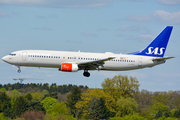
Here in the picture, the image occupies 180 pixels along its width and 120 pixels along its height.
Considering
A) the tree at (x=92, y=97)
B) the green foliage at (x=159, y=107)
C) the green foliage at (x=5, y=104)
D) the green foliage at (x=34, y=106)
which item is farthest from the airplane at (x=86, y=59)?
the green foliage at (x=5, y=104)

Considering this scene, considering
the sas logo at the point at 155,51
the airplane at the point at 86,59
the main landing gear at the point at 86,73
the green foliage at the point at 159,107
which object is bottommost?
the green foliage at the point at 159,107

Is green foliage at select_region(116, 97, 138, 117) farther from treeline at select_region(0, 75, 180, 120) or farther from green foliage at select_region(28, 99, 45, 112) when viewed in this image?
→ green foliage at select_region(28, 99, 45, 112)

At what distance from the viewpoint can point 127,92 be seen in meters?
134

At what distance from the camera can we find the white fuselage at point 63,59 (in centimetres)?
6253

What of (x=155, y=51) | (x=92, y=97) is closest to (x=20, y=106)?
(x=92, y=97)

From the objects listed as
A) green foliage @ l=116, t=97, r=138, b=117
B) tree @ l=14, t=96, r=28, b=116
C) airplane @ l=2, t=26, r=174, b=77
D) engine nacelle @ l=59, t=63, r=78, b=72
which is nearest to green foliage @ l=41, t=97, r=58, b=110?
tree @ l=14, t=96, r=28, b=116

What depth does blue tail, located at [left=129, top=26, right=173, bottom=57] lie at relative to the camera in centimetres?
7075

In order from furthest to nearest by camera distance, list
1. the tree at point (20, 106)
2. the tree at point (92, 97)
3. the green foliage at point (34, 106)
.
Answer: the green foliage at point (34, 106), the tree at point (20, 106), the tree at point (92, 97)

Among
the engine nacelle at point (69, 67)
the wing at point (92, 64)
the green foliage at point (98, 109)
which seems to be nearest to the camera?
the engine nacelle at point (69, 67)

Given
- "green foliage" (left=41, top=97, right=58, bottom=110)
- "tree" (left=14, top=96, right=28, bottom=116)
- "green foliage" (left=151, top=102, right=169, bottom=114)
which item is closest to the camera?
"tree" (left=14, top=96, right=28, bottom=116)

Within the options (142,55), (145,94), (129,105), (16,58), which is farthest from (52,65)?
(145,94)

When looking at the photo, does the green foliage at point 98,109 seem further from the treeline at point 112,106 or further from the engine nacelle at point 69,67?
the engine nacelle at point 69,67

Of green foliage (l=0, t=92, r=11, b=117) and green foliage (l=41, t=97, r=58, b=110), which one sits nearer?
green foliage (l=0, t=92, r=11, b=117)

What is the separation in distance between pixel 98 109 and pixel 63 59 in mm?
75263
